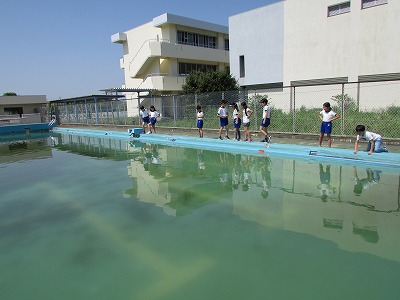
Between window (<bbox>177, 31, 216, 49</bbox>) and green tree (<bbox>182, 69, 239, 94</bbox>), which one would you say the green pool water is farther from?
window (<bbox>177, 31, 216, 49</bbox>)

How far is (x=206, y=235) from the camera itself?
450cm

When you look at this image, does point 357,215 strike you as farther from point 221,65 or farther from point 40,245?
point 221,65

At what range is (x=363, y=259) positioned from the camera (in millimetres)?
3658

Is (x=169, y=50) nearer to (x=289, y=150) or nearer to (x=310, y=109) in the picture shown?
(x=310, y=109)

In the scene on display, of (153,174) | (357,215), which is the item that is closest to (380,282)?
(357,215)

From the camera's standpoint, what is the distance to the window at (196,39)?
29.2 meters

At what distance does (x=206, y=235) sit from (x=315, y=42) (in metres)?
18.6

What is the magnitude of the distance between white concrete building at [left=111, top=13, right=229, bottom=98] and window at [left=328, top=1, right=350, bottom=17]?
13094 mm

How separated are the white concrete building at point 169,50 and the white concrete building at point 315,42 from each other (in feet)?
16.6

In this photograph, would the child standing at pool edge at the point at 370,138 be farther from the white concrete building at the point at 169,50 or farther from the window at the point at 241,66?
the white concrete building at the point at 169,50

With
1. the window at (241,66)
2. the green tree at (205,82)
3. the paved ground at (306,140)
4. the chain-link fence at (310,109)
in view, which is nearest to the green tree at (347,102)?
the chain-link fence at (310,109)

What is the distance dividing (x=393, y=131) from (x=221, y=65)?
931 inches

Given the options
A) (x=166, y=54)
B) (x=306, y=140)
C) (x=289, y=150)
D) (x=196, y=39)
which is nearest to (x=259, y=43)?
(x=166, y=54)

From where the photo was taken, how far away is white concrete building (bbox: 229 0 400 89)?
56.1ft
